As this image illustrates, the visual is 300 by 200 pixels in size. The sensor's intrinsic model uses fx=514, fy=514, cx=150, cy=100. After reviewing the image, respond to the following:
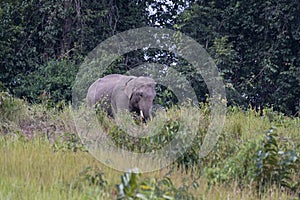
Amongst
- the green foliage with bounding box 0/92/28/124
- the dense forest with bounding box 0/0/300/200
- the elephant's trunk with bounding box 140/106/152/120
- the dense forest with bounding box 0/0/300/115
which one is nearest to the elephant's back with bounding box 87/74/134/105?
the dense forest with bounding box 0/0/300/200

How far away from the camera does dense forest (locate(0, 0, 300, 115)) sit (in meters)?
14.0

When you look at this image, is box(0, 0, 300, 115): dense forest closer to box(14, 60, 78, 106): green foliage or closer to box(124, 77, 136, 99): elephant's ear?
box(14, 60, 78, 106): green foliage

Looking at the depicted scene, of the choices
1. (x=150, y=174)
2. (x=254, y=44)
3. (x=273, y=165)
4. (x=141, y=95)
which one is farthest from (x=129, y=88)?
(x=254, y=44)

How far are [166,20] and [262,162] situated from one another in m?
12.7

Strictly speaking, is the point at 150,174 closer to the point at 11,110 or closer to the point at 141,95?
the point at 11,110

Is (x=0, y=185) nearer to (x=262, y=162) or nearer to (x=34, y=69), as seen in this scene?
(x=262, y=162)

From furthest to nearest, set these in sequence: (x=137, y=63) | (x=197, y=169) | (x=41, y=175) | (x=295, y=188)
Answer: (x=137, y=63), (x=197, y=169), (x=295, y=188), (x=41, y=175)

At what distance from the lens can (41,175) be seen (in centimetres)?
437

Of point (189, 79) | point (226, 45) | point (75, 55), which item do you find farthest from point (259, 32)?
point (75, 55)

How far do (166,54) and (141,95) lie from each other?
7220 millimetres

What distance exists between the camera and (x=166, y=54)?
16.1m

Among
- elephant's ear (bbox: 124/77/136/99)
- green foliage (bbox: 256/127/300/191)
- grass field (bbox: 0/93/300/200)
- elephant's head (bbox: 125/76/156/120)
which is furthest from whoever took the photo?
elephant's ear (bbox: 124/77/136/99)

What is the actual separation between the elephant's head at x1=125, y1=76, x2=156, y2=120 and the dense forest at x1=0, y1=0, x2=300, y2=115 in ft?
15.0

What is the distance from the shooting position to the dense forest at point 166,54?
14.0 m
